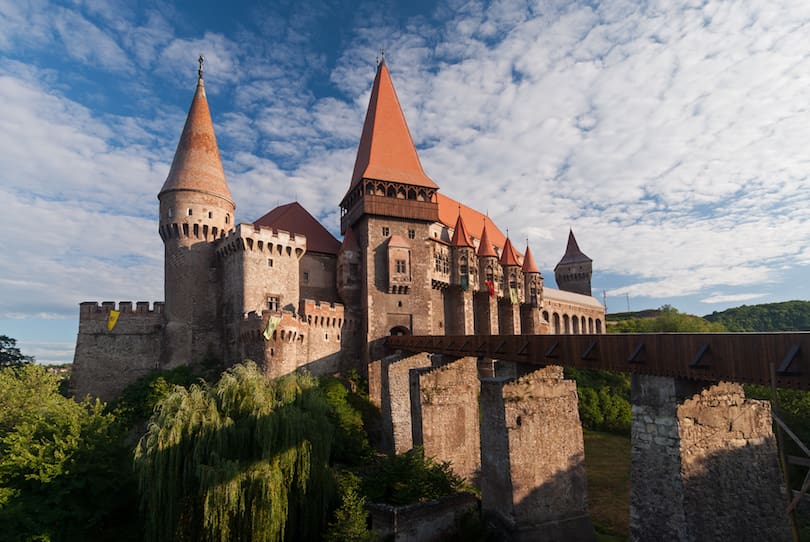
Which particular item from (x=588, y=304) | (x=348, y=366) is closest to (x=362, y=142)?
(x=348, y=366)

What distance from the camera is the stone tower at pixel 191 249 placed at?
26859 millimetres

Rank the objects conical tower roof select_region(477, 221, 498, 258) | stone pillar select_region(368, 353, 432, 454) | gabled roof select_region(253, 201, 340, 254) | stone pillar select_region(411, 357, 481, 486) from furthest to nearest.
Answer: conical tower roof select_region(477, 221, 498, 258) < gabled roof select_region(253, 201, 340, 254) < stone pillar select_region(368, 353, 432, 454) < stone pillar select_region(411, 357, 481, 486)

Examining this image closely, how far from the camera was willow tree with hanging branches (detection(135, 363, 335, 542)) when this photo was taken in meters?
12.8

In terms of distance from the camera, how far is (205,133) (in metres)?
29.3

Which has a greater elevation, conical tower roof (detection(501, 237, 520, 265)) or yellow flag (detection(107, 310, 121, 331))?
conical tower roof (detection(501, 237, 520, 265))

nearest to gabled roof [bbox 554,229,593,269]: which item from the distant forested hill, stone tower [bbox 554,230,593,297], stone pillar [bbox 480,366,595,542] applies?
stone tower [bbox 554,230,593,297]

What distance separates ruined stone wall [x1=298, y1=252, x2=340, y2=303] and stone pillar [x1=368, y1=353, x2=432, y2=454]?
9.07 metres

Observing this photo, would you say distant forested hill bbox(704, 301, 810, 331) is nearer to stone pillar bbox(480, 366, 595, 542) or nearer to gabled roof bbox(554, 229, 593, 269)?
gabled roof bbox(554, 229, 593, 269)

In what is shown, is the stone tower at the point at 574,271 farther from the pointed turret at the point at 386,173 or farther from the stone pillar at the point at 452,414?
the stone pillar at the point at 452,414

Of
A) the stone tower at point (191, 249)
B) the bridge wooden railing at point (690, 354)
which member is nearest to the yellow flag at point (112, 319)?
the stone tower at point (191, 249)

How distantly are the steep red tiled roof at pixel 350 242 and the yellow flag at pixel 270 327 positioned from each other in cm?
897

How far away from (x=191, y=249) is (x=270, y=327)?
8.15 m

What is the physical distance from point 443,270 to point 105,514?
25.6m

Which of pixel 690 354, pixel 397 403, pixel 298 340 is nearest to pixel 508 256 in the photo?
pixel 397 403
